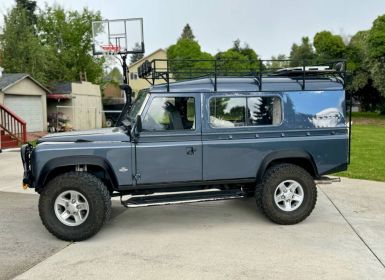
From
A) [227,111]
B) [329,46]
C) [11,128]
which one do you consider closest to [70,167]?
[227,111]

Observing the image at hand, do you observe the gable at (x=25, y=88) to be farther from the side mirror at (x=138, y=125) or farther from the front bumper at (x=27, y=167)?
the side mirror at (x=138, y=125)

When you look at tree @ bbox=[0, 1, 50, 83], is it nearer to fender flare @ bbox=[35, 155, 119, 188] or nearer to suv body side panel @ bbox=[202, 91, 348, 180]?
fender flare @ bbox=[35, 155, 119, 188]

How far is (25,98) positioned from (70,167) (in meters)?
18.2

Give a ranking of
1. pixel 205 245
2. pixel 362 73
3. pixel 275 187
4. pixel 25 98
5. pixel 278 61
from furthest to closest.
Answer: pixel 362 73 → pixel 25 98 → pixel 278 61 → pixel 275 187 → pixel 205 245

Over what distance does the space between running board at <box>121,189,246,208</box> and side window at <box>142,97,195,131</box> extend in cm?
97

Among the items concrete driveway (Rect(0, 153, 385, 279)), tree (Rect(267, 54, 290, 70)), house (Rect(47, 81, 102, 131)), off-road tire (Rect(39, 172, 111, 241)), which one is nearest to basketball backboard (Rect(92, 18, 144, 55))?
tree (Rect(267, 54, 290, 70))

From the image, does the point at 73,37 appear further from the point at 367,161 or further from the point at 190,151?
the point at 190,151

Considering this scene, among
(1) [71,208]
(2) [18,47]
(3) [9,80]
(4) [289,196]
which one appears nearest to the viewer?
(1) [71,208]

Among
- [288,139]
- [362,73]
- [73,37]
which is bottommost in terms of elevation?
[288,139]

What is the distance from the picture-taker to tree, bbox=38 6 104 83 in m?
41.4

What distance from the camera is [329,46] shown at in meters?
42.2

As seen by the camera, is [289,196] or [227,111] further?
[289,196]

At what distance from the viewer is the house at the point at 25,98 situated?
20263 millimetres

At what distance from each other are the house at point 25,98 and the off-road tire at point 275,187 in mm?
17043
